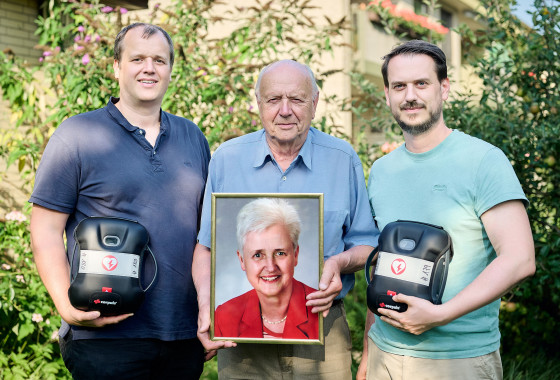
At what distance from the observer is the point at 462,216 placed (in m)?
2.34

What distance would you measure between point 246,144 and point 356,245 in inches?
26.6

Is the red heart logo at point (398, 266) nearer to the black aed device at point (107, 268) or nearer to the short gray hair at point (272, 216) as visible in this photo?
the short gray hair at point (272, 216)

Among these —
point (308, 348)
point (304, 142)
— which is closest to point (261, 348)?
point (308, 348)

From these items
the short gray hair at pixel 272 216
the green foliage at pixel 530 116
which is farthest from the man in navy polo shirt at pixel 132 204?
the green foliage at pixel 530 116

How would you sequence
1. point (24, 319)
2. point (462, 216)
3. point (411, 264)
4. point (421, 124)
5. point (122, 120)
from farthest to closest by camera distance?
point (24, 319) < point (122, 120) < point (421, 124) < point (462, 216) < point (411, 264)

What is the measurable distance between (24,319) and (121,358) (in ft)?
8.77

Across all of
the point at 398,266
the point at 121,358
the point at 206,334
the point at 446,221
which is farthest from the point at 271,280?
the point at 121,358

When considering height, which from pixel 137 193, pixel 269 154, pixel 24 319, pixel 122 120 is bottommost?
pixel 24 319

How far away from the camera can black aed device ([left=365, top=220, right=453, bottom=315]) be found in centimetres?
219

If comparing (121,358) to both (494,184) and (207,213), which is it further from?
(494,184)

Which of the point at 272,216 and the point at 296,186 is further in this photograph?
the point at 296,186

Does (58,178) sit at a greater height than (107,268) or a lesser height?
greater

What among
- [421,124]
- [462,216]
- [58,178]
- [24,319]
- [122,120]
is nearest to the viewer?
[462,216]

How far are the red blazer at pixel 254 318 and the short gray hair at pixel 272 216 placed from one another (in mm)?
209
